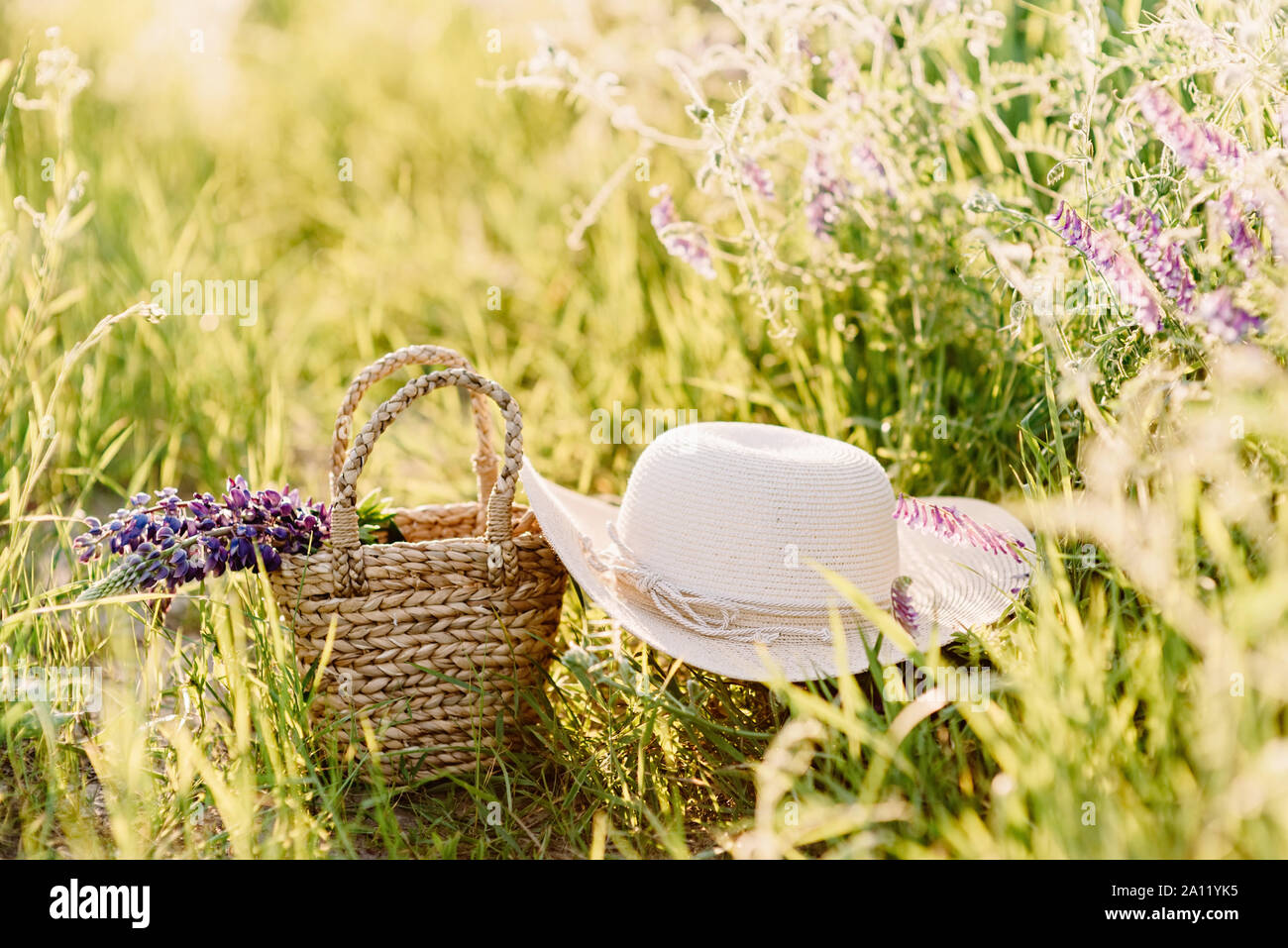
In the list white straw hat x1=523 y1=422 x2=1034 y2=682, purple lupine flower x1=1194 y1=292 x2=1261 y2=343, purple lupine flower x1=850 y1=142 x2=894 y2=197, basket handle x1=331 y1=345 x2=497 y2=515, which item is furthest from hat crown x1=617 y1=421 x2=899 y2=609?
purple lupine flower x1=850 y1=142 x2=894 y2=197

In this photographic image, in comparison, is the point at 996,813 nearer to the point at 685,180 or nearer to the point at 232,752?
the point at 232,752

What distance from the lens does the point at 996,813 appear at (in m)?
1.54

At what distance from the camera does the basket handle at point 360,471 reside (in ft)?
6.29

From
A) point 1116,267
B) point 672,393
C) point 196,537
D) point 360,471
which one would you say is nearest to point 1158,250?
point 1116,267

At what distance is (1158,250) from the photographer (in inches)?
72.2

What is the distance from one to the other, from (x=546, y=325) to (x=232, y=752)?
6.86 ft

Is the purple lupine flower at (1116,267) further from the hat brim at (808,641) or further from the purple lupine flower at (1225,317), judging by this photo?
the hat brim at (808,641)

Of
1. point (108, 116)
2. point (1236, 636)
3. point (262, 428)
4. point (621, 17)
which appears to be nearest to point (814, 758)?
point (1236, 636)

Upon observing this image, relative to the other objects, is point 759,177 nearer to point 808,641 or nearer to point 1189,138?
point 1189,138

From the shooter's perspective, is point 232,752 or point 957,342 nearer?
point 232,752

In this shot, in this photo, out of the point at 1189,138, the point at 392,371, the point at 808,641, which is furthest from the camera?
the point at 392,371

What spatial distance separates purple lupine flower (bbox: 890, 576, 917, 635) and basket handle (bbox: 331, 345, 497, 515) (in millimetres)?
912

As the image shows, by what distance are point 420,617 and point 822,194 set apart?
1426mm

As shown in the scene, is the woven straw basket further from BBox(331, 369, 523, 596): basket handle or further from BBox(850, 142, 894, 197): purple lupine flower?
BBox(850, 142, 894, 197): purple lupine flower
